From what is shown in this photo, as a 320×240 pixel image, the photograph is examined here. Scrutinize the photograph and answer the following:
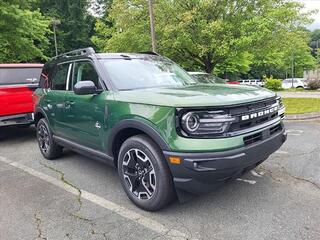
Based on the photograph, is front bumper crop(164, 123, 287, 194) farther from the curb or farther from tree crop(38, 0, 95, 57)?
tree crop(38, 0, 95, 57)

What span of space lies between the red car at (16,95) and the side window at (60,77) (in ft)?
7.09

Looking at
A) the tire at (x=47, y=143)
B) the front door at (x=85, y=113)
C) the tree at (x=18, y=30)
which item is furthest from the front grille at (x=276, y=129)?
the tree at (x=18, y=30)

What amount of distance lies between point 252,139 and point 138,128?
1183 millimetres

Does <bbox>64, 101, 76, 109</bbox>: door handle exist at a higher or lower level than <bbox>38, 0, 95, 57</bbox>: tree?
lower

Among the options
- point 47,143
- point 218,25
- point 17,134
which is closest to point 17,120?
point 17,134

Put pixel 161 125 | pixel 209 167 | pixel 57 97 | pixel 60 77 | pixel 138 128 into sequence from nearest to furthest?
1. pixel 209 167
2. pixel 161 125
3. pixel 138 128
4. pixel 57 97
5. pixel 60 77

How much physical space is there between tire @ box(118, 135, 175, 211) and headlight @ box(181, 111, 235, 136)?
0.46m

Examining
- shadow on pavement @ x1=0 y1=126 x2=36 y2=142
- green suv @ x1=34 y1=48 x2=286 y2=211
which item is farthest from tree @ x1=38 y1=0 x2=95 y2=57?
green suv @ x1=34 y1=48 x2=286 y2=211

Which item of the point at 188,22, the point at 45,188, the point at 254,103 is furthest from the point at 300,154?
the point at 188,22

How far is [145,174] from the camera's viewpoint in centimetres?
352

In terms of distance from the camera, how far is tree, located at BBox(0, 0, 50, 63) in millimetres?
13898

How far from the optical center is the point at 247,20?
41.5 feet

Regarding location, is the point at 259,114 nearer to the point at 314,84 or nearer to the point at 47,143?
the point at 47,143

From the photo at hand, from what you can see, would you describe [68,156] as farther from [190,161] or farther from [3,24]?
[3,24]
